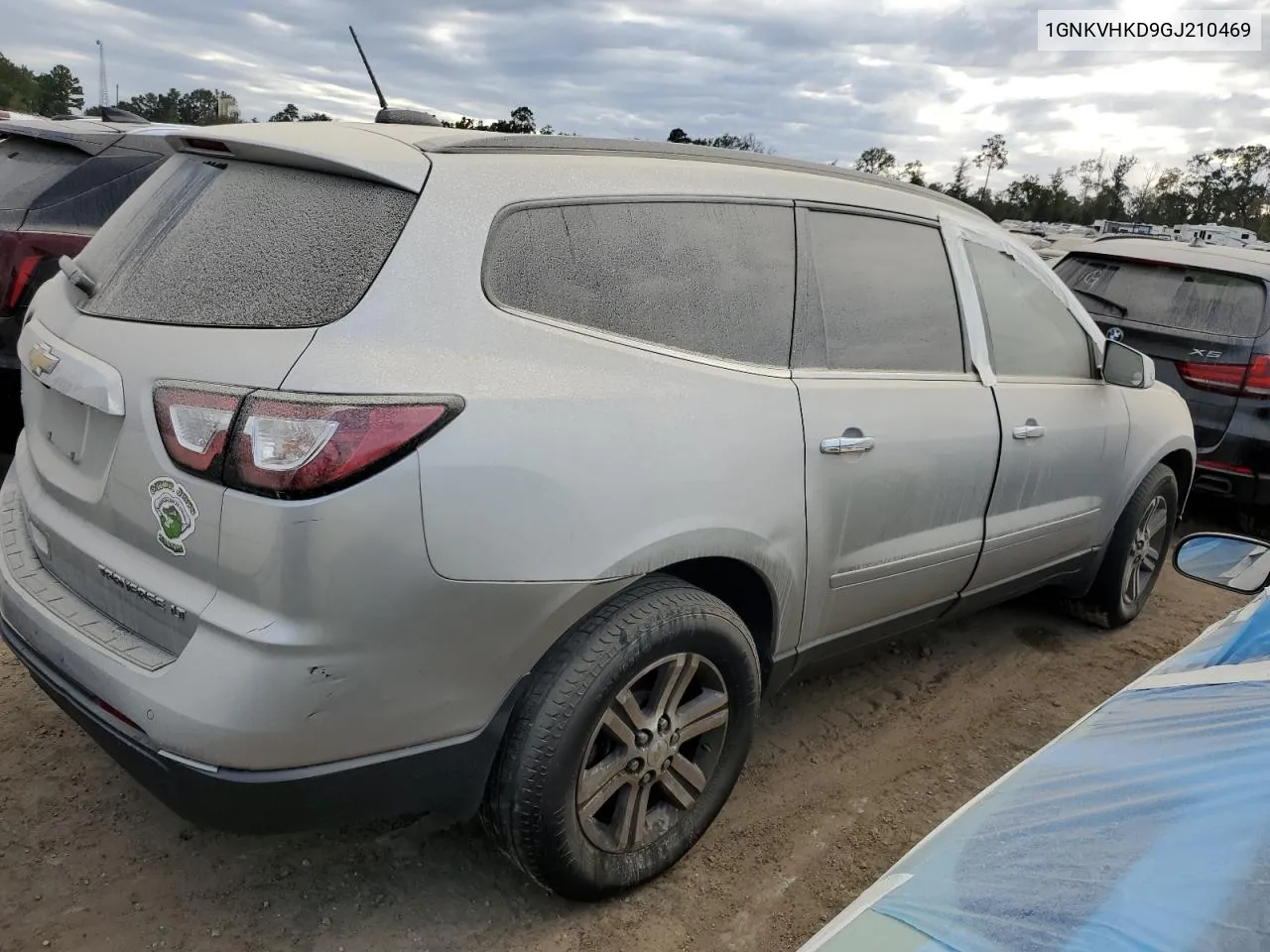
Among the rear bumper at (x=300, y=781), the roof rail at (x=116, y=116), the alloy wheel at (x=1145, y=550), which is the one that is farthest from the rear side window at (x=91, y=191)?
the alloy wheel at (x=1145, y=550)

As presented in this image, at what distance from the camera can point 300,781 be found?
1883 mm

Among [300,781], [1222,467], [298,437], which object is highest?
[298,437]

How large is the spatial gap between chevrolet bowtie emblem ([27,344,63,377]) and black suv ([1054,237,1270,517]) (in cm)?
560

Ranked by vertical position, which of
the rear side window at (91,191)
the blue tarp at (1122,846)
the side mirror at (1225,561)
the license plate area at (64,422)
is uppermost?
the rear side window at (91,191)

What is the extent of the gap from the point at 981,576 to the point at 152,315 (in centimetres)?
273

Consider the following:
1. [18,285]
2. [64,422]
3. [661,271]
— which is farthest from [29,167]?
[661,271]

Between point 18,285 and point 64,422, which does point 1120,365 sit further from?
point 18,285

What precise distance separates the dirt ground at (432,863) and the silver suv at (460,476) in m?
0.19

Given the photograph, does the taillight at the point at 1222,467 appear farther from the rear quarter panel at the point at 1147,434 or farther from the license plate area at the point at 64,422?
the license plate area at the point at 64,422

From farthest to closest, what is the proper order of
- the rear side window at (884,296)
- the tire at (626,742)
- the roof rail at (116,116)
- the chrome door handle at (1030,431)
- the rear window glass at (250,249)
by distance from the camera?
the roof rail at (116,116) < the chrome door handle at (1030,431) < the rear side window at (884,296) < the tire at (626,742) < the rear window glass at (250,249)

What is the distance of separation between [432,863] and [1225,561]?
2.12 metres

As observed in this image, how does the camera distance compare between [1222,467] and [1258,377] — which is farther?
[1222,467]

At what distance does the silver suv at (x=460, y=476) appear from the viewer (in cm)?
182

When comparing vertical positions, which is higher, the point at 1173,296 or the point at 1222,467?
the point at 1173,296
